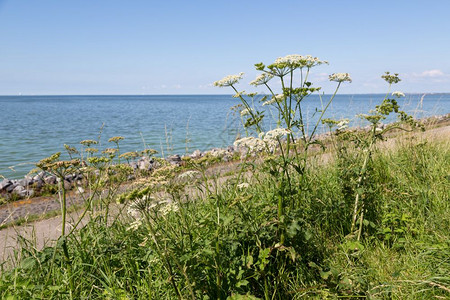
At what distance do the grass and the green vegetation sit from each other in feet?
0.05

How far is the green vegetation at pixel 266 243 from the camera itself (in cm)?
250

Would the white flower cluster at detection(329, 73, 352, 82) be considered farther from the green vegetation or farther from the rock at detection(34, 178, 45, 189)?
the rock at detection(34, 178, 45, 189)

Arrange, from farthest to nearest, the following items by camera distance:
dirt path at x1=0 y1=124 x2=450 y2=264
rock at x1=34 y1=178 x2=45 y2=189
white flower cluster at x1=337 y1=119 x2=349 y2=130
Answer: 1. rock at x1=34 y1=178 x2=45 y2=189
2. dirt path at x1=0 y1=124 x2=450 y2=264
3. white flower cluster at x1=337 y1=119 x2=349 y2=130

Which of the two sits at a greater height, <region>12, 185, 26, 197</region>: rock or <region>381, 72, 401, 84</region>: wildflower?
<region>381, 72, 401, 84</region>: wildflower

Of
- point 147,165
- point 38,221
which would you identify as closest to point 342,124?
point 38,221

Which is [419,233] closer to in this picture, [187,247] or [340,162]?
[340,162]

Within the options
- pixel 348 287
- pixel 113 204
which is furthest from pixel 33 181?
pixel 348 287

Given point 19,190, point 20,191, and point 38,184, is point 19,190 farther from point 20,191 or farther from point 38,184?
point 38,184

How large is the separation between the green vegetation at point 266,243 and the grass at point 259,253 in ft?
0.05

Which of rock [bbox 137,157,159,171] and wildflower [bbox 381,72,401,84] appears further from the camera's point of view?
rock [bbox 137,157,159,171]

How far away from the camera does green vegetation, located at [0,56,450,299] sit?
8.20 feet

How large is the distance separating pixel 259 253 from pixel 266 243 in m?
0.22

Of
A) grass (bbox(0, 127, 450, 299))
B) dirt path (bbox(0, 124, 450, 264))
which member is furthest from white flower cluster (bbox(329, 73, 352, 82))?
dirt path (bbox(0, 124, 450, 264))

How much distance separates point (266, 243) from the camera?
2.98 meters
